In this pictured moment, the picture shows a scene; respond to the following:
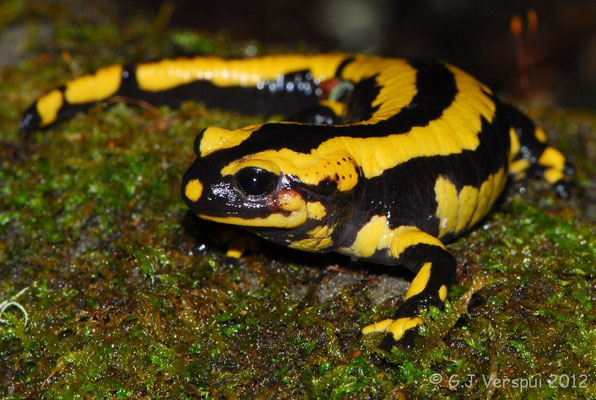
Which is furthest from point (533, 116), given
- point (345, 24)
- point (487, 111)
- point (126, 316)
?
point (345, 24)

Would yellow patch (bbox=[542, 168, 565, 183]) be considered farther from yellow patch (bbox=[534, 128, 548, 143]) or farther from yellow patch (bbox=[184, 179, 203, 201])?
yellow patch (bbox=[184, 179, 203, 201])

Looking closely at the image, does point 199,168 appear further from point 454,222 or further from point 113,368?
point 454,222

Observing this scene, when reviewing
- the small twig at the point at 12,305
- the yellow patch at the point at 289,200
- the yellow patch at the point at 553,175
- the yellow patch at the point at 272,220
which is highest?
the yellow patch at the point at 289,200

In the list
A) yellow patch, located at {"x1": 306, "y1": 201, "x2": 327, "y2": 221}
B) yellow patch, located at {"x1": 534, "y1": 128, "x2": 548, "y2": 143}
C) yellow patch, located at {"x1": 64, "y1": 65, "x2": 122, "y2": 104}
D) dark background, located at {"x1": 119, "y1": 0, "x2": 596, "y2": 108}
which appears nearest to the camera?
yellow patch, located at {"x1": 306, "y1": 201, "x2": 327, "y2": 221}

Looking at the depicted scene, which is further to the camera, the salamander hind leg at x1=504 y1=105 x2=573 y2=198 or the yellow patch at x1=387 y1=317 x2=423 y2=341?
the salamander hind leg at x1=504 y1=105 x2=573 y2=198

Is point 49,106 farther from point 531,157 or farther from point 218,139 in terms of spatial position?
point 531,157

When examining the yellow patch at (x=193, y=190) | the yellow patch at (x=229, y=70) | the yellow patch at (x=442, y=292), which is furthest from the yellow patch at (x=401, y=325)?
the yellow patch at (x=229, y=70)

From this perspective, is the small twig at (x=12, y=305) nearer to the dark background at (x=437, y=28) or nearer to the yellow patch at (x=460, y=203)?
the yellow patch at (x=460, y=203)

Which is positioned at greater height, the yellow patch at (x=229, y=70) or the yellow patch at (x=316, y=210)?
the yellow patch at (x=316, y=210)

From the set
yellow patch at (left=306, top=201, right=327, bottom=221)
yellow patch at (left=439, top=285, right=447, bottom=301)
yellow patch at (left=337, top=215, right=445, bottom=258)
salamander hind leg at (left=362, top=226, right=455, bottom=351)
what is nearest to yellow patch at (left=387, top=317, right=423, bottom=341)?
salamander hind leg at (left=362, top=226, right=455, bottom=351)
